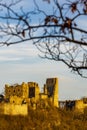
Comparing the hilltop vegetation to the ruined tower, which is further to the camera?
the ruined tower

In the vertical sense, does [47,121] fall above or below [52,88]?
below

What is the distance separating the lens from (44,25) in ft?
14.9

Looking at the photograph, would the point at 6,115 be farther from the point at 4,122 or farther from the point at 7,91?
the point at 7,91

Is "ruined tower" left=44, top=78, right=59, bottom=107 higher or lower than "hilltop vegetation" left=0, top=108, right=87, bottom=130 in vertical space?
higher

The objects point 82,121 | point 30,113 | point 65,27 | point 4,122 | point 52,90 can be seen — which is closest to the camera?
point 65,27

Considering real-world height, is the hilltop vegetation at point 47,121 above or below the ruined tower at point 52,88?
below

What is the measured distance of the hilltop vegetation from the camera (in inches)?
2153

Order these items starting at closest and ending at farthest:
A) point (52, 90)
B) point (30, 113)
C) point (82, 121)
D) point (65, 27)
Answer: point (65, 27) → point (30, 113) → point (82, 121) → point (52, 90)

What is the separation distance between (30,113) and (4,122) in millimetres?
4497

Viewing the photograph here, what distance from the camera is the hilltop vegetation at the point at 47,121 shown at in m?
54.7

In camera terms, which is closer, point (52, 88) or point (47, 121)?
point (47, 121)

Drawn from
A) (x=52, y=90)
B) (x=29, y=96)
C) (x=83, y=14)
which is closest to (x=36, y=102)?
(x=29, y=96)

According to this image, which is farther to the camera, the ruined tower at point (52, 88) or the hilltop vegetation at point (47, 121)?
the ruined tower at point (52, 88)

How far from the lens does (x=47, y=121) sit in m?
58.1
